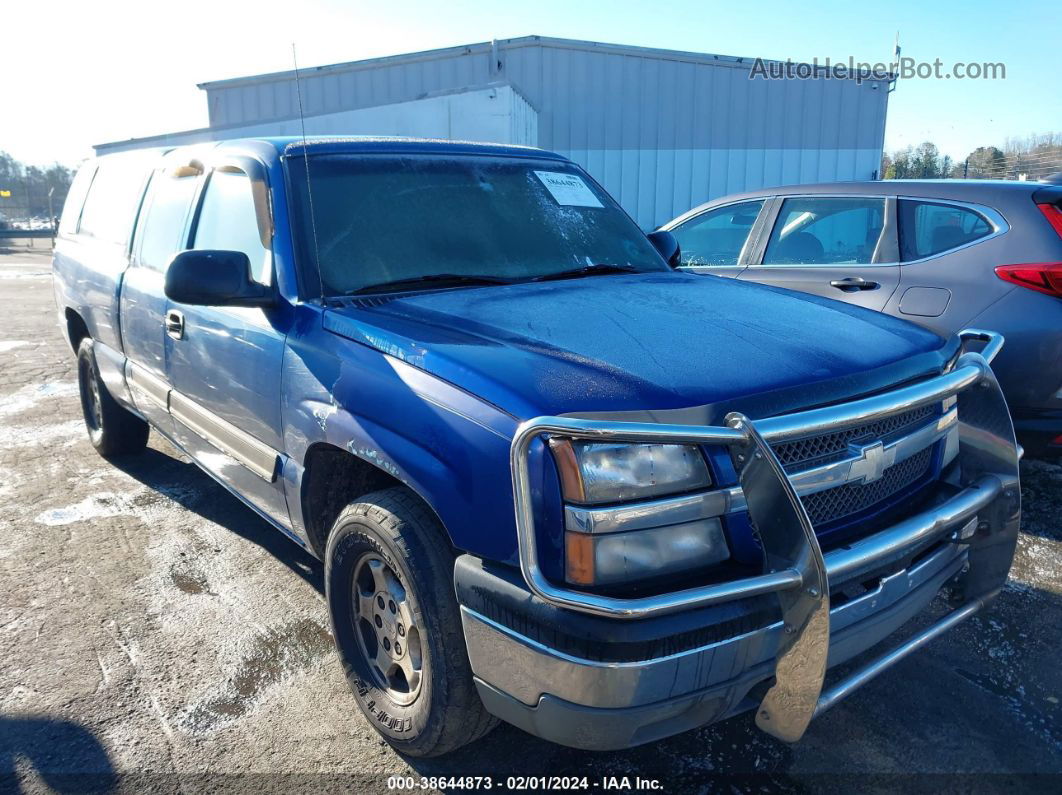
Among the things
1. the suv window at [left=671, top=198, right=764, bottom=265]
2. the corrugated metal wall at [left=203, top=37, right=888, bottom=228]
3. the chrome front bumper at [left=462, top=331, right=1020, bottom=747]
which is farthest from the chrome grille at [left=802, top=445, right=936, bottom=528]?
the corrugated metal wall at [left=203, top=37, right=888, bottom=228]

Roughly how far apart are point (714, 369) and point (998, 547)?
3.82 ft

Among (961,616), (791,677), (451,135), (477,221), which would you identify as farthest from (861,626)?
(451,135)

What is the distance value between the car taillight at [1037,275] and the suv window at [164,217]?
406 centimetres

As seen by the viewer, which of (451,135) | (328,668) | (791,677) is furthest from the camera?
(451,135)

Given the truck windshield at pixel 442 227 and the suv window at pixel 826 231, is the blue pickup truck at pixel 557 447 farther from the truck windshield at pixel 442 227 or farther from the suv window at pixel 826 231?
the suv window at pixel 826 231

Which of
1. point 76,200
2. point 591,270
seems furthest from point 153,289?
point 76,200

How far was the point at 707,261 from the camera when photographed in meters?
5.74

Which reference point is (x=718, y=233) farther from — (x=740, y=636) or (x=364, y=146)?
(x=740, y=636)

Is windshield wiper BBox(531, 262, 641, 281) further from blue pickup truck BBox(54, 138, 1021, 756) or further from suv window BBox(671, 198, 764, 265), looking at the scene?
suv window BBox(671, 198, 764, 265)

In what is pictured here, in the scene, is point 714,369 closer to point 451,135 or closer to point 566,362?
point 566,362

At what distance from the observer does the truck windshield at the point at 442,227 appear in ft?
9.20

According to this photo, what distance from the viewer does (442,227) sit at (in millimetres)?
3012

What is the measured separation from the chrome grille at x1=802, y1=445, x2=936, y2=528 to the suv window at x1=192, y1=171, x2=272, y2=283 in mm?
2024

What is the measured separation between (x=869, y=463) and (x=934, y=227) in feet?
10.1
